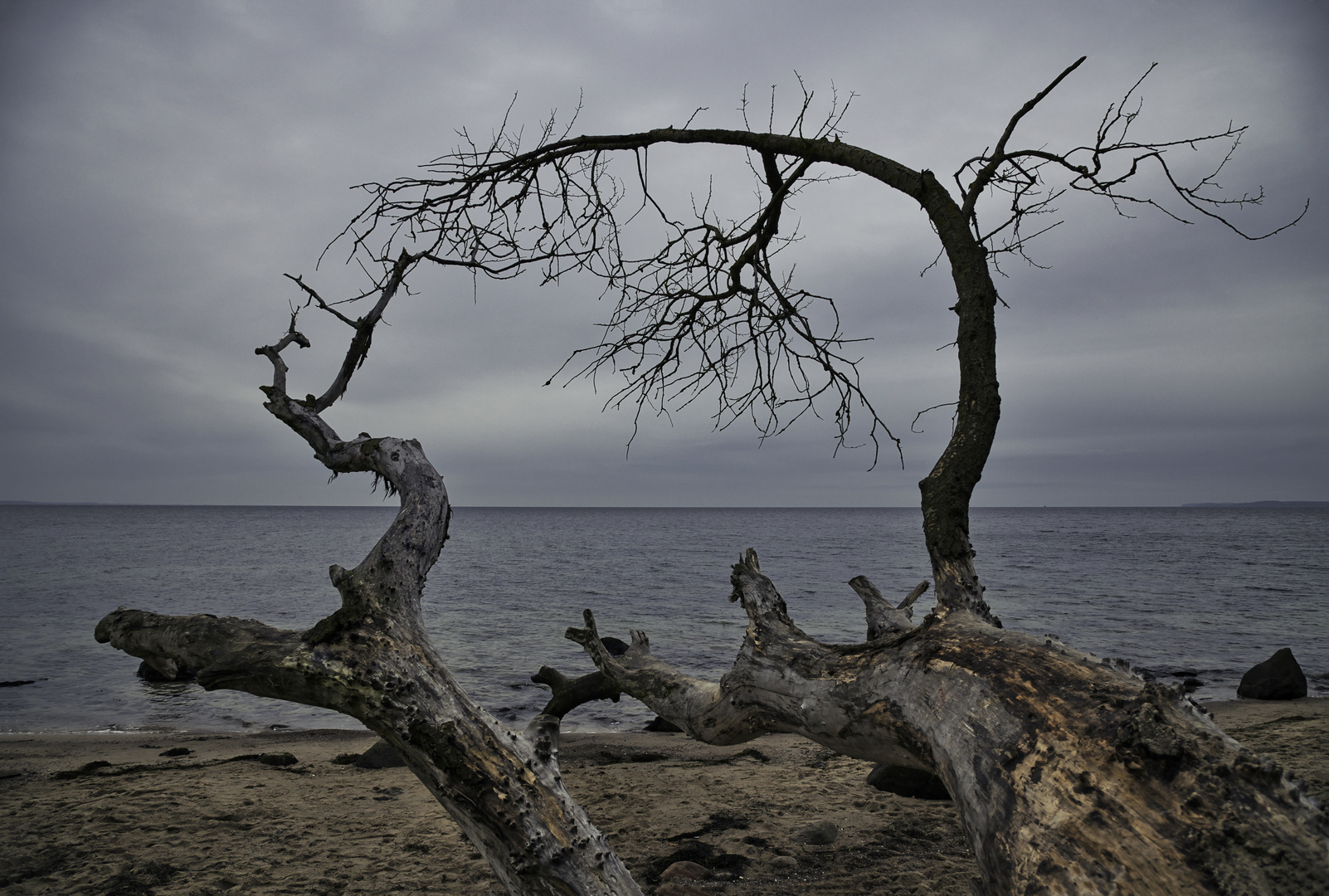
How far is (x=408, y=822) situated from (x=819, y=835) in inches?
118

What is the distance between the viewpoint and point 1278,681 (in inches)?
399

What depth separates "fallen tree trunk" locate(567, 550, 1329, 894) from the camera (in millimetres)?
1495

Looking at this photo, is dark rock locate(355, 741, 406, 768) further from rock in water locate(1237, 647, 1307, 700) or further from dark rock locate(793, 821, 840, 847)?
rock in water locate(1237, 647, 1307, 700)

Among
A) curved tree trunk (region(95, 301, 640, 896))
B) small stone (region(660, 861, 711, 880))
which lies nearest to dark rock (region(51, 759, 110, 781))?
curved tree trunk (region(95, 301, 640, 896))

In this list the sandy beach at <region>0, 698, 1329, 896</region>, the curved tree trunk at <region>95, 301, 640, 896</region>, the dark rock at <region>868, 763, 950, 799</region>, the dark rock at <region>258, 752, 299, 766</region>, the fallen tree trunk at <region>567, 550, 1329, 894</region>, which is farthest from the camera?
the dark rock at <region>258, 752, 299, 766</region>

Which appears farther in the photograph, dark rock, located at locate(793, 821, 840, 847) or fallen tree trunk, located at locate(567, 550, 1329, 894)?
dark rock, located at locate(793, 821, 840, 847)

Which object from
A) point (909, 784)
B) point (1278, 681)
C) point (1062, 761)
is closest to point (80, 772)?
point (909, 784)

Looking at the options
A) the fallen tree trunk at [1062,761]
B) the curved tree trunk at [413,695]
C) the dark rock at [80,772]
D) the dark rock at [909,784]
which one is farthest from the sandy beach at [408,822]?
the fallen tree trunk at [1062,761]

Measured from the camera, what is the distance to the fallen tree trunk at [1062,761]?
1.50 meters

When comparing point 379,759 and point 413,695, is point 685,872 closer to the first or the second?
point 413,695

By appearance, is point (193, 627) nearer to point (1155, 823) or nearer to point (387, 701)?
point (387, 701)

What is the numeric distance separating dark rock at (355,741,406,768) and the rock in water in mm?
11924

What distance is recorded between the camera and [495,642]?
51.9ft

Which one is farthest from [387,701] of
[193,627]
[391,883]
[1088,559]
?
[1088,559]
